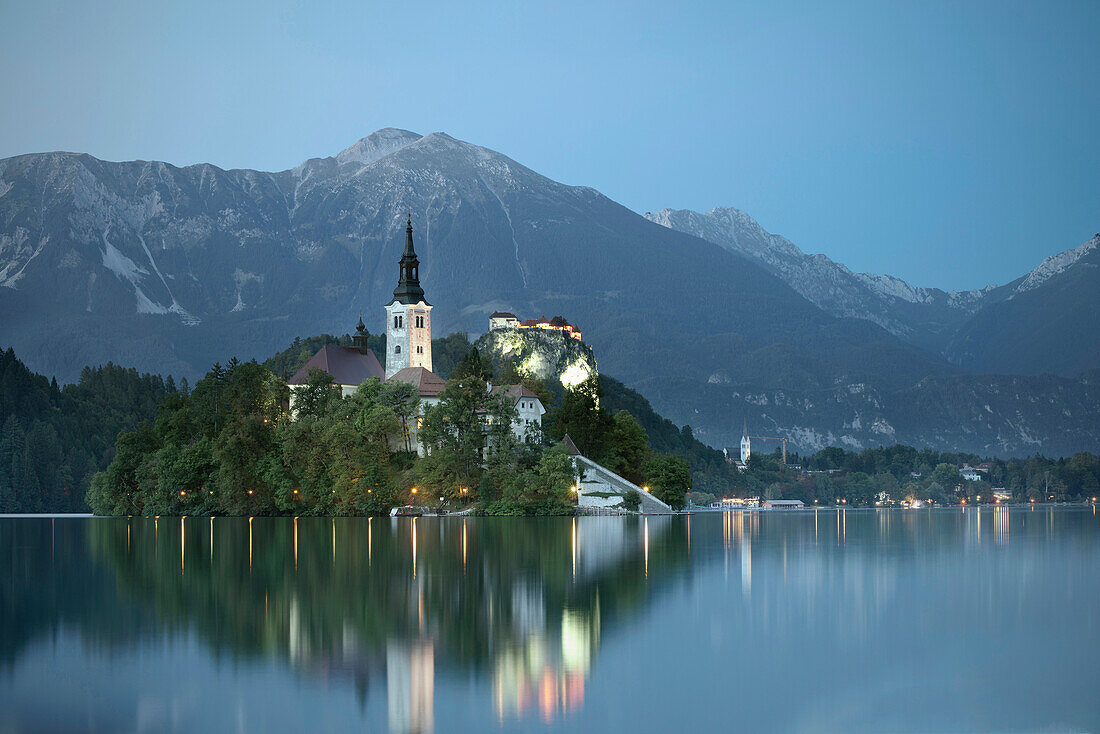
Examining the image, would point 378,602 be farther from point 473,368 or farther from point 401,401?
point 473,368

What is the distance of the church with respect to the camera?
399 feet

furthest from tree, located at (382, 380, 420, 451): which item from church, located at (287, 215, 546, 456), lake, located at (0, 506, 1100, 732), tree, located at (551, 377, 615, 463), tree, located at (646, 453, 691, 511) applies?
lake, located at (0, 506, 1100, 732)

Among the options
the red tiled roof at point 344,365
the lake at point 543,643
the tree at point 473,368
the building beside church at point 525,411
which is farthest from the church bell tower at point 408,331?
the lake at point 543,643

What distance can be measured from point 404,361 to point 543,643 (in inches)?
4462

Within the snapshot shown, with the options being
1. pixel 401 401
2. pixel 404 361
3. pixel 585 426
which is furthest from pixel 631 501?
pixel 404 361

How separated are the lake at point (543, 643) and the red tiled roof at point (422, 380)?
66.8 m

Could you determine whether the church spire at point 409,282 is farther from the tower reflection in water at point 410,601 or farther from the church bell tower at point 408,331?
the tower reflection in water at point 410,601

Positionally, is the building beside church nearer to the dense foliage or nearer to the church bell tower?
the church bell tower

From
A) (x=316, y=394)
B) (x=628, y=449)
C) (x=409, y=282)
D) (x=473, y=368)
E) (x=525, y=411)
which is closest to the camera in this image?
(x=316, y=394)

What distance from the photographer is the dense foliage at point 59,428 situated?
452 feet

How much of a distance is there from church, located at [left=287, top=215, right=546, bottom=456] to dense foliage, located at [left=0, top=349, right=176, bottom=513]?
107ft

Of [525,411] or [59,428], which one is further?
[59,428]

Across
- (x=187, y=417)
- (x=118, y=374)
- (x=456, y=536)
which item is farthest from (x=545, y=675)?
(x=118, y=374)

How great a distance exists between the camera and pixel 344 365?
438 ft
